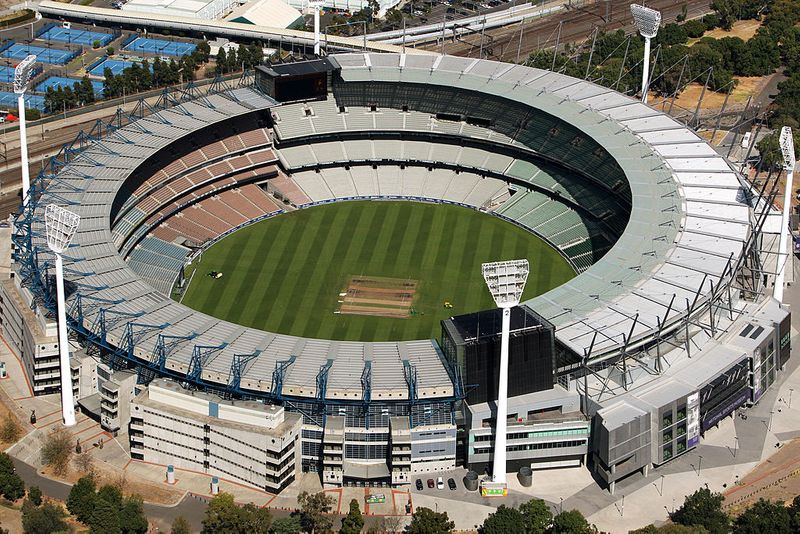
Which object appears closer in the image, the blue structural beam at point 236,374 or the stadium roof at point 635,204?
the blue structural beam at point 236,374

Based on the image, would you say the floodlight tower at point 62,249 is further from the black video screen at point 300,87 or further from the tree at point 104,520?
the black video screen at point 300,87

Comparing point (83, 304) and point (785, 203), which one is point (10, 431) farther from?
point (785, 203)

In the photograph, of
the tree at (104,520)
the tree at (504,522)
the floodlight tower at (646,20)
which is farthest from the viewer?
the floodlight tower at (646,20)

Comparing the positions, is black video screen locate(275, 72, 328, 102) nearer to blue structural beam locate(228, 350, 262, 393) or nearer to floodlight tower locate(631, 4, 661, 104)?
floodlight tower locate(631, 4, 661, 104)

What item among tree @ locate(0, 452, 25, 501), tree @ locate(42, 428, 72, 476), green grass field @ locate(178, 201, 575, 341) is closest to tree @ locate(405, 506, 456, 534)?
tree @ locate(42, 428, 72, 476)

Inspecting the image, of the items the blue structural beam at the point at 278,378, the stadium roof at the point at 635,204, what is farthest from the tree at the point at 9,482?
the stadium roof at the point at 635,204

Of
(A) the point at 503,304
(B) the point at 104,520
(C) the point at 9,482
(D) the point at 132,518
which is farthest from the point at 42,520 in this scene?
(A) the point at 503,304
